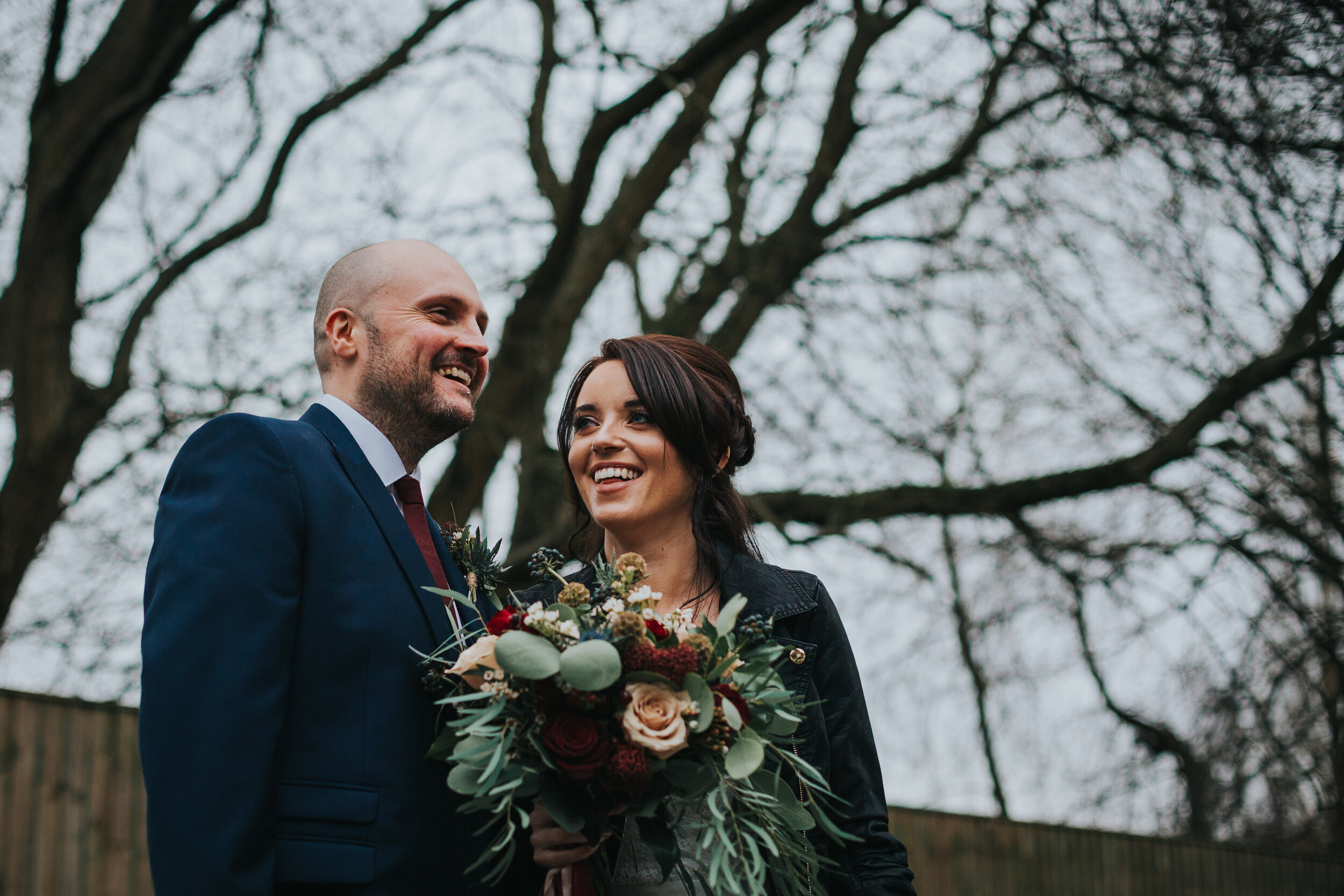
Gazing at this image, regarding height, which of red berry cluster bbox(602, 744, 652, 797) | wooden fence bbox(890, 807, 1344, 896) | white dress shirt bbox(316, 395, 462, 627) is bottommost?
red berry cluster bbox(602, 744, 652, 797)

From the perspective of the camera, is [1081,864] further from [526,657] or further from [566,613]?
[526,657]

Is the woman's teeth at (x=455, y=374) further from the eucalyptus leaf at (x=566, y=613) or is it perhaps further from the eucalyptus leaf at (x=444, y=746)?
the eucalyptus leaf at (x=444, y=746)

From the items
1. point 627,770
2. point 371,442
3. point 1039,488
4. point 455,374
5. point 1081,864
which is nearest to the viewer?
point 627,770

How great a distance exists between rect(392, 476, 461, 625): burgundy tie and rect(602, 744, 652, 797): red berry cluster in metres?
0.72

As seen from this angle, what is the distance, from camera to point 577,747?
1.98 meters

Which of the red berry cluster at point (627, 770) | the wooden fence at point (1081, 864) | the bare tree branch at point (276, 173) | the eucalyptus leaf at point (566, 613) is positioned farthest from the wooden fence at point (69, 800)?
the wooden fence at point (1081, 864)

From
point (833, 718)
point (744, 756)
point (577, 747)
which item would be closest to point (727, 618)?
point (744, 756)

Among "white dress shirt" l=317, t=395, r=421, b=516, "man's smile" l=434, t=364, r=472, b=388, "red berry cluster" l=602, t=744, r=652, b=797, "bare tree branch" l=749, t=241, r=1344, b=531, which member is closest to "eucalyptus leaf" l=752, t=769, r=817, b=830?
"red berry cluster" l=602, t=744, r=652, b=797

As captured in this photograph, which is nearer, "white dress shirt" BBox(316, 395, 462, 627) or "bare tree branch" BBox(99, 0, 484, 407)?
"white dress shirt" BBox(316, 395, 462, 627)

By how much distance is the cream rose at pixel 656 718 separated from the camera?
6.41ft

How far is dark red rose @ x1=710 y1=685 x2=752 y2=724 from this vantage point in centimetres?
209

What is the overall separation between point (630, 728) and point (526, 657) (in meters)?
0.21

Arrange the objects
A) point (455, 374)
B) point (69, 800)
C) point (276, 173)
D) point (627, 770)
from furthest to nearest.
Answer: point (276, 173)
point (69, 800)
point (455, 374)
point (627, 770)

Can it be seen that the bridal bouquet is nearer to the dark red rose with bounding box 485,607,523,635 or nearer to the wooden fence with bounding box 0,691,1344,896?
the dark red rose with bounding box 485,607,523,635
